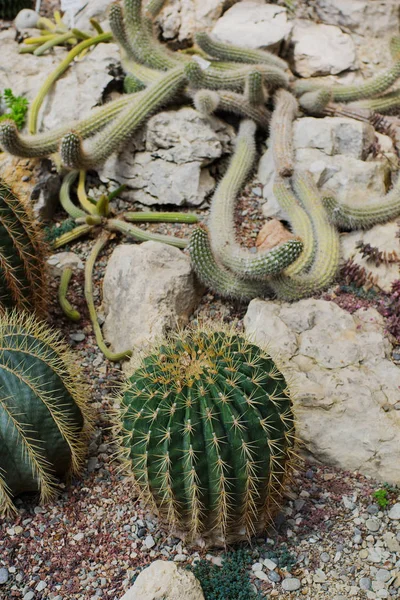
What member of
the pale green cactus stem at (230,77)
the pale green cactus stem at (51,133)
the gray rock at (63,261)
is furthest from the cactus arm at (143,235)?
the pale green cactus stem at (230,77)

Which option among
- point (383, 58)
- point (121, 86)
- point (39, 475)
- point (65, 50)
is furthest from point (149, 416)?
point (383, 58)

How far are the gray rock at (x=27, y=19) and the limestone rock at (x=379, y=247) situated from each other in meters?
3.80

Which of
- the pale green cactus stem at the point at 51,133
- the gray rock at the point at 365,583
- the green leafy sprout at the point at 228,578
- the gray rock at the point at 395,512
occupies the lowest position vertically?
the gray rock at the point at 395,512

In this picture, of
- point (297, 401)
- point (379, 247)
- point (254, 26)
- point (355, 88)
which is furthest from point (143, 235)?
point (254, 26)

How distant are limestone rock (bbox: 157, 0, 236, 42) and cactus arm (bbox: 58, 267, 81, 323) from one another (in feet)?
8.58

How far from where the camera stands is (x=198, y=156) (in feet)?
16.3

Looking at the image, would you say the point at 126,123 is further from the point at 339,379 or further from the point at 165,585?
the point at 165,585

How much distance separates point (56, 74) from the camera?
5.52 m

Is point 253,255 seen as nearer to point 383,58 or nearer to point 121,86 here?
point 121,86

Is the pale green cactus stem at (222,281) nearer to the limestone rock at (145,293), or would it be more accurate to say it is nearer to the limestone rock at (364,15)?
the limestone rock at (145,293)

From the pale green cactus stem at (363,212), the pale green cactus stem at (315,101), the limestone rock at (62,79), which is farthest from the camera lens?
the limestone rock at (62,79)

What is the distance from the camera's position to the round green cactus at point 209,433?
8.52 ft

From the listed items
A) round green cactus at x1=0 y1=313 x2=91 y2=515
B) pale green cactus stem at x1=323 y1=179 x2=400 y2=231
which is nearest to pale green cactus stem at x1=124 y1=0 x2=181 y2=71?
pale green cactus stem at x1=323 y1=179 x2=400 y2=231

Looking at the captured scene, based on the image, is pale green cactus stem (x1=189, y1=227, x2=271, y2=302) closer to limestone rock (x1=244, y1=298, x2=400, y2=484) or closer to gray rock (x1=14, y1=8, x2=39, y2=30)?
limestone rock (x1=244, y1=298, x2=400, y2=484)
